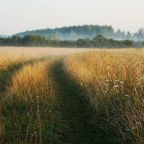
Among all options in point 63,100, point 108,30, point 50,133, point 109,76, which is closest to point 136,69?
point 109,76

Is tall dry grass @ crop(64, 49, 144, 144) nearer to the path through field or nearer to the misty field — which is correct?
the misty field

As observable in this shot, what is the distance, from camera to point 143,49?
12.7 metres

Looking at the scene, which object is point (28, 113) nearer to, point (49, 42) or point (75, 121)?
point (75, 121)

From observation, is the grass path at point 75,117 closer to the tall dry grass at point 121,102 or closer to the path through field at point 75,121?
the path through field at point 75,121

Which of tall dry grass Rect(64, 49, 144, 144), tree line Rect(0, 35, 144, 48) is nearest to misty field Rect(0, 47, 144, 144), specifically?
tall dry grass Rect(64, 49, 144, 144)

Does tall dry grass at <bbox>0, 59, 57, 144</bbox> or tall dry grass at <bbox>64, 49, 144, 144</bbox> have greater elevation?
tall dry grass at <bbox>64, 49, 144, 144</bbox>

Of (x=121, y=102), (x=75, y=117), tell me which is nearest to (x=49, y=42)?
Answer: (x=75, y=117)

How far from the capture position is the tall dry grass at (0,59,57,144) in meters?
7.31

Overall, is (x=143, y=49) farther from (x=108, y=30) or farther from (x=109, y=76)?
(x=108, y=30)

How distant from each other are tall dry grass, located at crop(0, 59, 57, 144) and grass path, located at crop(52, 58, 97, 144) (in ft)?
0.74

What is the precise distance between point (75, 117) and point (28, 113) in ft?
4.26

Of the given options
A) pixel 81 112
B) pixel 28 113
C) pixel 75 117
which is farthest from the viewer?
pixel 81 112

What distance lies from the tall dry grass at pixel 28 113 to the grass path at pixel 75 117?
227 millimetres

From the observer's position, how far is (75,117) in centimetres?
932
